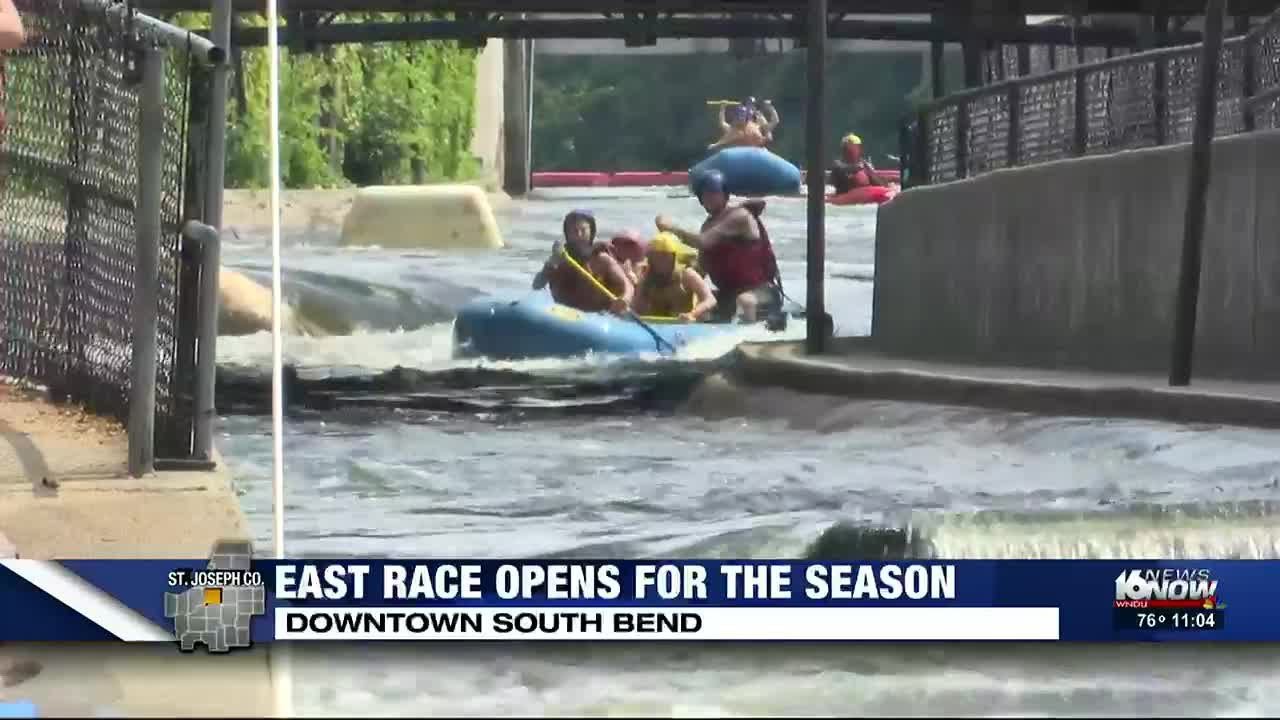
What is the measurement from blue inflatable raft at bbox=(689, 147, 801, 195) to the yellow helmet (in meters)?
1.41

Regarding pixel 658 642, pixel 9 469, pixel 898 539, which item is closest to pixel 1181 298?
pixel 898 539

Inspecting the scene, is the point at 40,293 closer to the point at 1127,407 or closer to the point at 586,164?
the point at 586,164

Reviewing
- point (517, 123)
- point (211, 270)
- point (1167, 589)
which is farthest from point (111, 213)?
point (1167, 589)

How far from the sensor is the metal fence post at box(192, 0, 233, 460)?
7406 millimetres

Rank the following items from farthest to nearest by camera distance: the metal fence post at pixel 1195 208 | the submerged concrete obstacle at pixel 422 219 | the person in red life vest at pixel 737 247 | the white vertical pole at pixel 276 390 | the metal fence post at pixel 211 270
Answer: the metal fence post at pixel 1195 208
the submerged concrete obstacle at pixel 422 219
the person in red life vest at pixel 737 247
the metal fence post at pixel 211 270
the white vertical pole at pixel 276 390

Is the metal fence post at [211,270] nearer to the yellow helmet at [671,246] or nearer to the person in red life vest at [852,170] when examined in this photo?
the person in red life vest at [852,170]

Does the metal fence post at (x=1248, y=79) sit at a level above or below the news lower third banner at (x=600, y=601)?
above

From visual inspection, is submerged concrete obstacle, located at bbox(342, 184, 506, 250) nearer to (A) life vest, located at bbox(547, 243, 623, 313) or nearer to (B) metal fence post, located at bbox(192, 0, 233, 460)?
(B) metal fence post, located at bbox(192, 0, 233, 460)

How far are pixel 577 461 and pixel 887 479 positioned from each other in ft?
3.05

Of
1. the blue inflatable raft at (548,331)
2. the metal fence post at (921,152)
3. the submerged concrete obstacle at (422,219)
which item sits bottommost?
the blue inflatable raft at (548,331)

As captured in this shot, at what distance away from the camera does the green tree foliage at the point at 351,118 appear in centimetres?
755

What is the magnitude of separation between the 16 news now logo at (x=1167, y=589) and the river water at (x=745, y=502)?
0.14m

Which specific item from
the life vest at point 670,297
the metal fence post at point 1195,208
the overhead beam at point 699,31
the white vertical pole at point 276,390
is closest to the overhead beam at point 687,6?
the overhead beam at point 699,31

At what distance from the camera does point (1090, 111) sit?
403 inches
